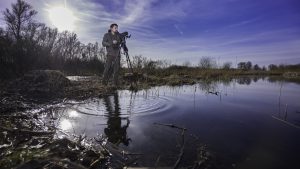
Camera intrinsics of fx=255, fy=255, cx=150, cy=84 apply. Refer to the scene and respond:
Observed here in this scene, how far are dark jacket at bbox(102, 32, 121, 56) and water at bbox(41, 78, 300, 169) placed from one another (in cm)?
374

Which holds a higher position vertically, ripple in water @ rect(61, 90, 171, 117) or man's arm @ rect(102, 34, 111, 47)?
man's arm @ rect(102, 34, 111, 47)

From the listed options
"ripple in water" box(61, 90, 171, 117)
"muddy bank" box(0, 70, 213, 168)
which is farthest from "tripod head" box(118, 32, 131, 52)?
"muddy bank" box(0, 70, 213, 168)

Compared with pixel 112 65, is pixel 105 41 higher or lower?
higher

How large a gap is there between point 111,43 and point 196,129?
661 centimetres

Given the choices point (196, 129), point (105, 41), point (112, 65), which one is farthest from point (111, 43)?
point (196, 129)

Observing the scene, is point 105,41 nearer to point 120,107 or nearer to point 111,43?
point 111,43

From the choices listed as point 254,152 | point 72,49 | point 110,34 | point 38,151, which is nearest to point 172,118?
point 254,152

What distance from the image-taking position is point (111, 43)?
10.4m

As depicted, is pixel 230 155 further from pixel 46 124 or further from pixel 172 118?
pixel 46 124

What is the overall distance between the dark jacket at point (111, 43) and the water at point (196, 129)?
12.3ft

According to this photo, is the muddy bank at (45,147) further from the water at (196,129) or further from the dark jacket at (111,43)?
the dark jacket at (111,43)

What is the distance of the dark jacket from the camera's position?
1035cm

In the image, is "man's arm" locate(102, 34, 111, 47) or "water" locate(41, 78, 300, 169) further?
"man's arm" locate(102, 34, 111, 47)

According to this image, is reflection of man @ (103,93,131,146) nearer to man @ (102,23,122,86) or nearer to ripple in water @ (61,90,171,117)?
ripple in water @ (61,90,171,117)
